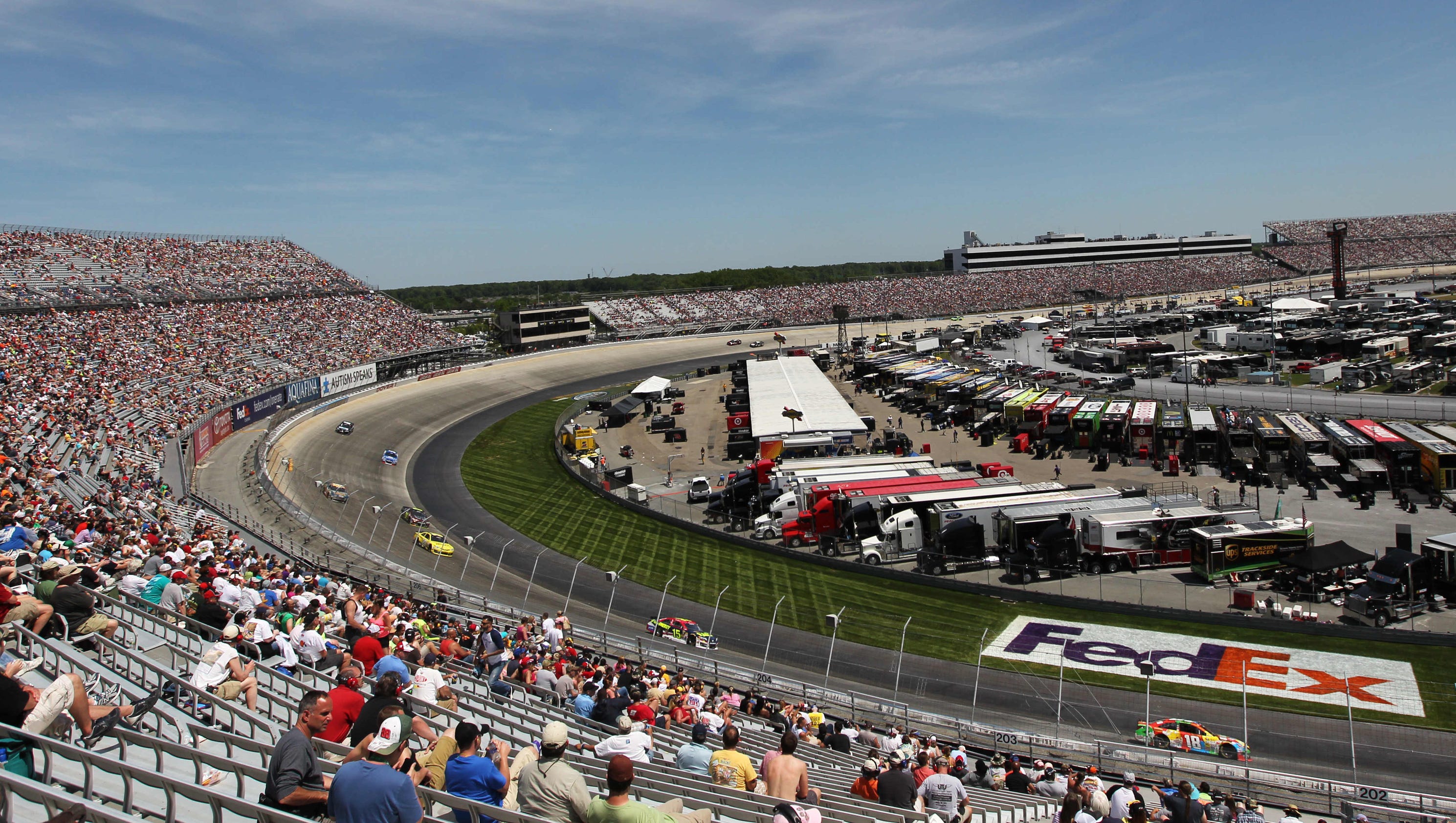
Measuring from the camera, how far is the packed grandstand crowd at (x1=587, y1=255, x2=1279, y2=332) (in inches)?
5517

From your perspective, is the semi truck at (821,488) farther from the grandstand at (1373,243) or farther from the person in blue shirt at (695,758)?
the grandstand at (1373,243)

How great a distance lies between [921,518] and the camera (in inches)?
1309

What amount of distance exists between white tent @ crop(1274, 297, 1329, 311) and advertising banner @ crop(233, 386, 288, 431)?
97.4m

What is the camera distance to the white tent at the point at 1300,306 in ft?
316

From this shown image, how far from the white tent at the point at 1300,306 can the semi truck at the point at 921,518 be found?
261 ft

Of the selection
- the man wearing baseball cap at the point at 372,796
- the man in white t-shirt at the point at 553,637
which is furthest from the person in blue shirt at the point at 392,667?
the man in white t-shirt at the point at 553,637

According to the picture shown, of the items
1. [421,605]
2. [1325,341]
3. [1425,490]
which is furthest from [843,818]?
[1325,341]

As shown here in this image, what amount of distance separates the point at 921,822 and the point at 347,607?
32.6 feet

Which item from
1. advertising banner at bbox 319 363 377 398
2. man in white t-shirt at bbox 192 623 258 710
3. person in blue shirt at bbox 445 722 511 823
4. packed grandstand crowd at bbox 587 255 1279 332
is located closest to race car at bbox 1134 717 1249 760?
person in blue shirt at bbox 445 722 511 823

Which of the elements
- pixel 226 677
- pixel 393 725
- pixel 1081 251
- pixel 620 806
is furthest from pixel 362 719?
pixel 1081 251

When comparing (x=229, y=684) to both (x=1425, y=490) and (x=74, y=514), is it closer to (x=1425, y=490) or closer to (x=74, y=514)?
(x=74, y=514)

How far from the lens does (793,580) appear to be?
32156 millimetres

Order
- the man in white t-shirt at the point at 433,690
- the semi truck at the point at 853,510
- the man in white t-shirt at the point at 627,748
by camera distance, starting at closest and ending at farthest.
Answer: the man in white t-shirt at the point at 627,748, the man in white t-shirt at the point at 433,690, the semi truck at the point at 853,510

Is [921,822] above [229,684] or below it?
below
